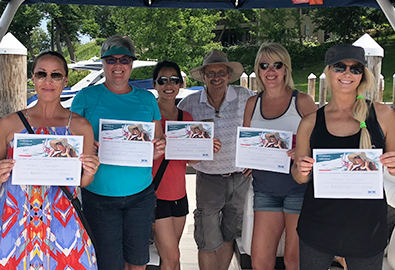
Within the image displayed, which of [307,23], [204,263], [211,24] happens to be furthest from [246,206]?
[307,23]

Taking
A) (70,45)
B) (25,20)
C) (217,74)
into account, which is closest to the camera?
(217,74)

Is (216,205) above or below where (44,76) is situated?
below

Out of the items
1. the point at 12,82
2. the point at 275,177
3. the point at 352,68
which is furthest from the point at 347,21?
the point at 352,68

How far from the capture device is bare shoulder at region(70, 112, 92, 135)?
2.44 m

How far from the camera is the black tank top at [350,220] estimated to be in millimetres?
2254

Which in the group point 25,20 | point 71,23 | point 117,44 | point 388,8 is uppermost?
point 71,23

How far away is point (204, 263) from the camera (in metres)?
3.61

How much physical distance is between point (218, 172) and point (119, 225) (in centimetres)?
103

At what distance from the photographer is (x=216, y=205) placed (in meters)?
3.51

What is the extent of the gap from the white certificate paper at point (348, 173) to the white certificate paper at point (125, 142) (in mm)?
1098

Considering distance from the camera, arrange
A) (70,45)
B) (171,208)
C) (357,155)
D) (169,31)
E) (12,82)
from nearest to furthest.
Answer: (357,155), (171,208), (12,82), (169,31), (70,45)

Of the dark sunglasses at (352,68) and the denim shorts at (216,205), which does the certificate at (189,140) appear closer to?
the denim shorts at (216,205)

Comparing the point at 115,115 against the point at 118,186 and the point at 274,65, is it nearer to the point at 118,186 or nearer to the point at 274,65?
the point at 118,186

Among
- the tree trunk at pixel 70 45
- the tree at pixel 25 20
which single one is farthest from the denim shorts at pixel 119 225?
the tree trunk at pixel 70 45
